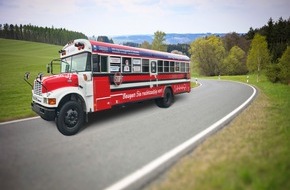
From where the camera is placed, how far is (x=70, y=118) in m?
6.62

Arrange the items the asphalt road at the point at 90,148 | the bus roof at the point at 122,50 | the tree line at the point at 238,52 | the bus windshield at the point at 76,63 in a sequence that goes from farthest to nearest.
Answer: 1. the tree line at the point at 238,52
2. the bus roof at the point at 122,50
3. the bus windshield at the point at 76,63
4. the asphalt road at the point at 90,148

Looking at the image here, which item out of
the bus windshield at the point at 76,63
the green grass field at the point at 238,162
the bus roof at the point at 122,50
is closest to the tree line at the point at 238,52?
the bus roof at the point at 122,50

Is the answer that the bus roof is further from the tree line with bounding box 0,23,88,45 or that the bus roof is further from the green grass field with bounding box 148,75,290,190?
the tree line with bounding box 0,23,88,45

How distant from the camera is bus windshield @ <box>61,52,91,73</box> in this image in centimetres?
696

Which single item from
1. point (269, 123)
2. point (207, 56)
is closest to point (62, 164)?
point (269, 123)

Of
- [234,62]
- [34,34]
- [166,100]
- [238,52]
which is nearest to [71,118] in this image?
[166,100]

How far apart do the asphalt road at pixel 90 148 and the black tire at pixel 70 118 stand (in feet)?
0.81

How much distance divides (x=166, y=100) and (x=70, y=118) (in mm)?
5627

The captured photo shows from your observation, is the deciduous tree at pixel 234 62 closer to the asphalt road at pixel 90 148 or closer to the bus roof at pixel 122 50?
the bus roof at pixel 122 50

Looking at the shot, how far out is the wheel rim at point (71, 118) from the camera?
6539 mm

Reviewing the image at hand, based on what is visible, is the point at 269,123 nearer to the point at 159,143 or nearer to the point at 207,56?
the point at 159,143

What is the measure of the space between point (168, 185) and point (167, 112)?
6.06m

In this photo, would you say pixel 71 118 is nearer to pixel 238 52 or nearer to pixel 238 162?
pixel 238 162

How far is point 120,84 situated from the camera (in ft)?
26.4
